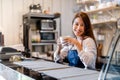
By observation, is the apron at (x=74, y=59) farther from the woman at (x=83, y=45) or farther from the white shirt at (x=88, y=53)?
the white shirt at (x=88, y=53)

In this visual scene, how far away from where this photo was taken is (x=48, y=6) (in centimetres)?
497

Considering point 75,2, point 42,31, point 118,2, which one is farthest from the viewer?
point 75,2

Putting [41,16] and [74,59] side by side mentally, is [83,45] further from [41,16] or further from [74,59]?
[41,16]

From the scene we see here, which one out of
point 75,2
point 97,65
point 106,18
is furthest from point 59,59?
point 75,2

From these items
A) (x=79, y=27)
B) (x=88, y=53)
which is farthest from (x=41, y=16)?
(x=88, y=53)

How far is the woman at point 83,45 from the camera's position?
66.1 inches

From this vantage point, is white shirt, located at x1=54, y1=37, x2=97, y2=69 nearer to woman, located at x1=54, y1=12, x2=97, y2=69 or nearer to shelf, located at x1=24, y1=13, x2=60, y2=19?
woman, located at x1=54, y1=12, x2=97, y2=69

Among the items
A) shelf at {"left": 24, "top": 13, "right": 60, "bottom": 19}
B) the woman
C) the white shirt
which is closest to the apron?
the woman

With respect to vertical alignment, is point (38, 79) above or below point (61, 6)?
below

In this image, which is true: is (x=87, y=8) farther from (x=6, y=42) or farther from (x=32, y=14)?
(x=6, y=42)

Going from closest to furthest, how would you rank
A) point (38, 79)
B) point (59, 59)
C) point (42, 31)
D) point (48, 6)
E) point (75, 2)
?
Result: point (38, 79)
point (59, 59)
point (42, 31)
point (48, 6)
point (75, 2)

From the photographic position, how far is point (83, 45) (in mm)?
1795

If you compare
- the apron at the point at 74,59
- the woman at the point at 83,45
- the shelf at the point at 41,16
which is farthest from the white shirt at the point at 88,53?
the shelf at the point at 41,16

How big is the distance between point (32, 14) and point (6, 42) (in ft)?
2.92
